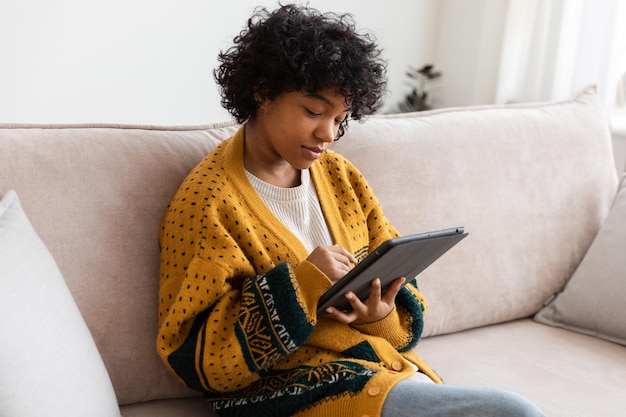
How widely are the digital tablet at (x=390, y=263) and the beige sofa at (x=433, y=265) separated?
38 centimetres

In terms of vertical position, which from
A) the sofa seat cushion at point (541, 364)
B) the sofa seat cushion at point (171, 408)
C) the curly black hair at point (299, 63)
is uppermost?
the curly black hair at point (299, 63)

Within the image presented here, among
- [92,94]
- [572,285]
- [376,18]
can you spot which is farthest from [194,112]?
[572,285]

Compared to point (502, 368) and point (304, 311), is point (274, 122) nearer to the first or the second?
point (304, 311)

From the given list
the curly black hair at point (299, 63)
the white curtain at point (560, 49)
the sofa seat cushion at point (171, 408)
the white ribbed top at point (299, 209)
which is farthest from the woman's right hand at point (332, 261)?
the white curtain at point (560, 49)

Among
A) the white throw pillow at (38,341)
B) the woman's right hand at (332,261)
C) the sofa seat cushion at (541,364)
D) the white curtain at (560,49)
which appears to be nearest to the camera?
the white throw pillow at (38,341)

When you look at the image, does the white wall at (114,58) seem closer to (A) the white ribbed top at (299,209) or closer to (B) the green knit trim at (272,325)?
(A) the white ribbed top at (299,209)

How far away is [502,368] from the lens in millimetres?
1859

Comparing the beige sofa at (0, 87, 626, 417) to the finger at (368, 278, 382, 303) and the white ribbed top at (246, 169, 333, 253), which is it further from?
the finger at (368, 278, 382, 303)

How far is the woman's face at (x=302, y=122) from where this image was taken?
1.49m

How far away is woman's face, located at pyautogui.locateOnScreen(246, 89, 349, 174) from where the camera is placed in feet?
4.90

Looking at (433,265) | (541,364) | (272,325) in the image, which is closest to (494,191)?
(433,265)

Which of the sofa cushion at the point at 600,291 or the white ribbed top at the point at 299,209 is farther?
the sofa cushion at the point at 600,291

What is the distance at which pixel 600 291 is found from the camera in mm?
2055

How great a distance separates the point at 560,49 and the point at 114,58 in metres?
1.54
